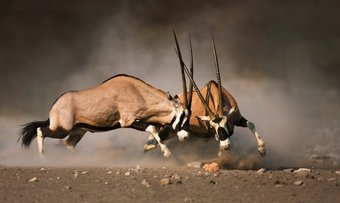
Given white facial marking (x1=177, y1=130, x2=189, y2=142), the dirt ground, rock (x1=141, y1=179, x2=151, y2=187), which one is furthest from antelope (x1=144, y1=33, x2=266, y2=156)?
rock (x1=141, y1=179, x2=151, y2=187)

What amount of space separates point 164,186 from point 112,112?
4485 mm

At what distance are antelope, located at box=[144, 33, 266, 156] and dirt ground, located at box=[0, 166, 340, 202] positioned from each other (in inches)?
45.9

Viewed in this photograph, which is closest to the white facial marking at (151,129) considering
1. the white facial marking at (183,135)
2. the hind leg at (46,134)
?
the white facial marking at (183,135)

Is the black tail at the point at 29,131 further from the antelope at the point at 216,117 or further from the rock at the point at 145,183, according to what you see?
the rock at the point at 145,183

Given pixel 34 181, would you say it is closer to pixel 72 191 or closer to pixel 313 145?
pixel 72 191

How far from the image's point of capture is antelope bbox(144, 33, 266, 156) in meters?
11.1

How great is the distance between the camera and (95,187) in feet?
27.1

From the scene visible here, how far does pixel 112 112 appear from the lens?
12578 millimetres

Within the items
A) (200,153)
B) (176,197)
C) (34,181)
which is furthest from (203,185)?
(200,153)

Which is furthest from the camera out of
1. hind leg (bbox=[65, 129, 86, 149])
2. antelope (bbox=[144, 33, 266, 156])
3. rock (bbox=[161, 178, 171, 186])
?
hind leg (bbox=[65, 129, 86, 149])

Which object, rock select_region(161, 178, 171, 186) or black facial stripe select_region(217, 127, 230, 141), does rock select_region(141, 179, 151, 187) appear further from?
black facial stripe select_region(217, 127, 230, 141)

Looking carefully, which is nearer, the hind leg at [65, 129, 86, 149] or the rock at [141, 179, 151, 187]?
the rock at [141, 179, 151, 187]

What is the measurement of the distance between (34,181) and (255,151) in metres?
5.66

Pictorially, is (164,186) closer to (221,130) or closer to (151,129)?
(221,130)
